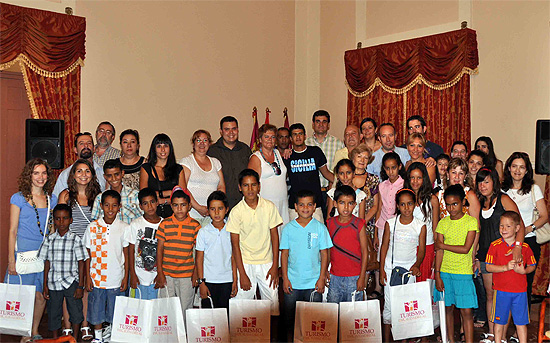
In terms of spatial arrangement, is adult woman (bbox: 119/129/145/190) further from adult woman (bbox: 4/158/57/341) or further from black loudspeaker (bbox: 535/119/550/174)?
black loudspeaker (bbox: 535/119/550/174)

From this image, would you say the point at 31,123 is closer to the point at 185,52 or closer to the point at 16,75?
the point at 16,75

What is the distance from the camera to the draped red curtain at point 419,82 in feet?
22.7

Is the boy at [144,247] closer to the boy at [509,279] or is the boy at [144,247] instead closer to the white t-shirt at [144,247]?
the white t-shirt at [144,247]

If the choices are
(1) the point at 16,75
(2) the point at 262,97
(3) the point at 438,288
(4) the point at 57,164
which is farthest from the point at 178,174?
(2) the point at 262,97

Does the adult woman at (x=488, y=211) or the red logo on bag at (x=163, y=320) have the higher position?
the adult woman at (x=488, y=211)

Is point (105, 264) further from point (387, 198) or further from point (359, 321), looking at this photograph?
point (387, 198)

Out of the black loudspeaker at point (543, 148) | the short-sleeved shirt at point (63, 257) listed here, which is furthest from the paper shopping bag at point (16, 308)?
the black loudspeaker at point (543, 148)

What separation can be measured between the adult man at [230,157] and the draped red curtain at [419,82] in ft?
10.1

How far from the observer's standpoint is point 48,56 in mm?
5926

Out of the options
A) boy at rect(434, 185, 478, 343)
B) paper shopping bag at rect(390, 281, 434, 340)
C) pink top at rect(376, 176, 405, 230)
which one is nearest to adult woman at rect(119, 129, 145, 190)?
pink top at rect(376, 176, 405, 230)

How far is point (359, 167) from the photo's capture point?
4.80 m

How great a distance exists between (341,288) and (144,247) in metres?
1.49

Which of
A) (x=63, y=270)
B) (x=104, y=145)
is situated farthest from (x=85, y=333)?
(x=104, y=145)

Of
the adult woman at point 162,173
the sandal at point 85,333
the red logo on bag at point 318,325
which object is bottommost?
the sandal at point 85,333
